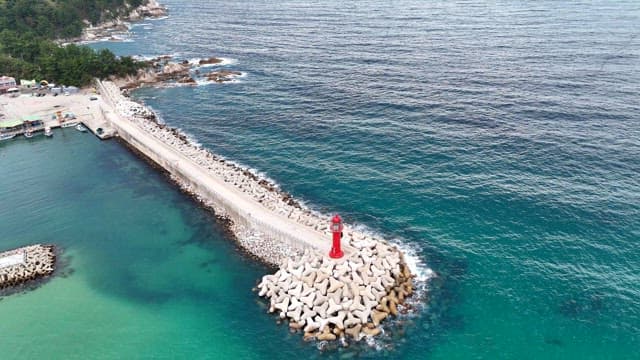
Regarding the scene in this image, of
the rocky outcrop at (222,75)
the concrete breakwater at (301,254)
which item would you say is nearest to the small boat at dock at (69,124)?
the concrete breakwater at (301,254)

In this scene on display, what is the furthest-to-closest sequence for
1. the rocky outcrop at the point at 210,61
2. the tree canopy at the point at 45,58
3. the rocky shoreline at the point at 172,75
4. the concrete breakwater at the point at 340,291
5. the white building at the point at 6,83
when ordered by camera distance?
the rocky outcrop at the point at 210,61 → the rocky shoreline at the point at 172,75 → the tree canopy at the point at 45,58 → the white building at the point at 6,83 → the concrete breakwater at the point at 340,291

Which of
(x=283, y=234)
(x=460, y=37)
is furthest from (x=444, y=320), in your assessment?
(x=460, y=37)

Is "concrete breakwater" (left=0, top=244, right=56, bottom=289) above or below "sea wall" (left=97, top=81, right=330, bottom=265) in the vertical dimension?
below

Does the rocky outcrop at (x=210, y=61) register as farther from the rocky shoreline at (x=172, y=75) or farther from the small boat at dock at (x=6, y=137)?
the small boat at dock at (x=6, y=137)

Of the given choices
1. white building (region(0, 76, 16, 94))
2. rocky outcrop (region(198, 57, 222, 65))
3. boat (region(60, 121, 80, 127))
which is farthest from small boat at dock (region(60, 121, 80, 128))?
rocky outcrop (region(198, 57, 222, 65))

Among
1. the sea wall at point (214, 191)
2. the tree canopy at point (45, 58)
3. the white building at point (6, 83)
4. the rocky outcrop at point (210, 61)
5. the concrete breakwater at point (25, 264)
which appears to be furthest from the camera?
the rocky outcrop at point (210, 61)

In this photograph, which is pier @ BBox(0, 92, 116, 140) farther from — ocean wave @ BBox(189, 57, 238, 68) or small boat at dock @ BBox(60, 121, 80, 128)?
ocean wave @ BBox(189, 57, 238, 68)

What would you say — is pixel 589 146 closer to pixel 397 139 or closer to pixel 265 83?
pixel 397 139
